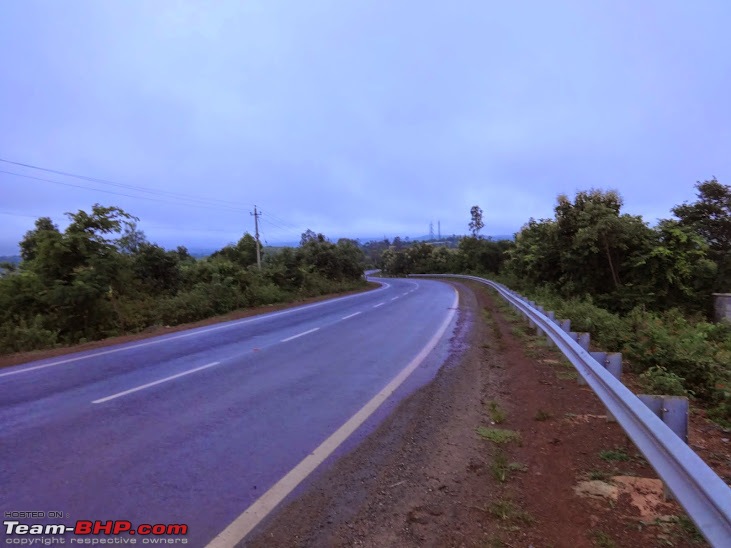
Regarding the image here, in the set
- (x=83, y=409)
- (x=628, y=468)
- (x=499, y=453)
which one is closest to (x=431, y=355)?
(x=499, y=453)

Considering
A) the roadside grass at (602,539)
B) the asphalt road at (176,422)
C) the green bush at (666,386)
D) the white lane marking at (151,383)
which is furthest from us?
the white lane marking at (151,383)

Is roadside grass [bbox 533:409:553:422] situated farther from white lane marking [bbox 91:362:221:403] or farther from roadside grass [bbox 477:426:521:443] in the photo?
white lane marking [bbox 91:362:221:403]

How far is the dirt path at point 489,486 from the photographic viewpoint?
3088mm

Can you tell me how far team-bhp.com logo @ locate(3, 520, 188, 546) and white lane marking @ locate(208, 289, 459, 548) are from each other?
0.31m

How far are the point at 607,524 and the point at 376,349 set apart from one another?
6765 mm

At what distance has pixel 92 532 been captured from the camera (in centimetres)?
320

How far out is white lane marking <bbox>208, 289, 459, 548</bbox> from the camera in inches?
123

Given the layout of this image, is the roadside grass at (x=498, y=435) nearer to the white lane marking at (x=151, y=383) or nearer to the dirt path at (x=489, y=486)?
the dirt path at (x=489, y=486)

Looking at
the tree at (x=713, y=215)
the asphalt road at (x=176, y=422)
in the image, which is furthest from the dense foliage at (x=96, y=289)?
the tree at (x=713, y=215)

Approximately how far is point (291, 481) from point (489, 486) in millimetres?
1646

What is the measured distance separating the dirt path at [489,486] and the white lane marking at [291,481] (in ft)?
0.40

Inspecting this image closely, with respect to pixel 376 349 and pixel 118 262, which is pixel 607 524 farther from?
pixel 118 262

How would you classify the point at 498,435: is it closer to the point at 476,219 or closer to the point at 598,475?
the point at 598,475

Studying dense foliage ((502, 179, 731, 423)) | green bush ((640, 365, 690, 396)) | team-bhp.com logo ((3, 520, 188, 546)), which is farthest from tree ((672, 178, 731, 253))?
team-bhp.com logo ((3, 520, 188, 546))
